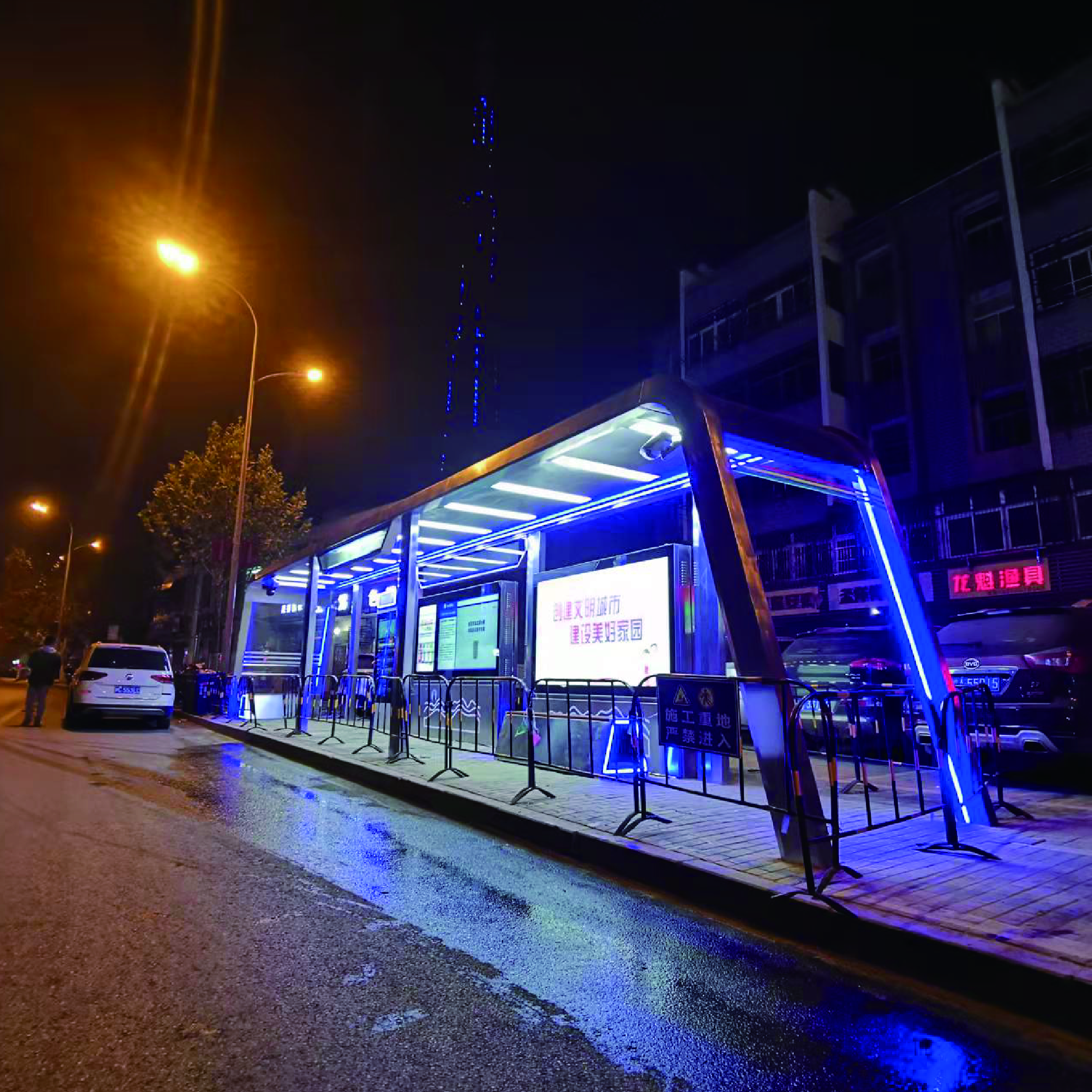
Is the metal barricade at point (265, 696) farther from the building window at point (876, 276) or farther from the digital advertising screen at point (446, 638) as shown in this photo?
the building window at point (876, 276)

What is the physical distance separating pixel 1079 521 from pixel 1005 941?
66.1 ft

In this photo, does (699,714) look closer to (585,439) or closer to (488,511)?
(585,439)

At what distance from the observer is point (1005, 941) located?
349 centimetres

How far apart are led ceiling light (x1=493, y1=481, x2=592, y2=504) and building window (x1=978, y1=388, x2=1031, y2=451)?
1739 centimetres

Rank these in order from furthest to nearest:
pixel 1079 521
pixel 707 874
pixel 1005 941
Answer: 1. pixel 1079 521
2. pixel 707 874
3. pixel 1005 941

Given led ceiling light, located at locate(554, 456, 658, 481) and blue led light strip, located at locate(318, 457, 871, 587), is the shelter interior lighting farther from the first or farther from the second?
led ceiling light, located at locate(554, 456, 658, 481)

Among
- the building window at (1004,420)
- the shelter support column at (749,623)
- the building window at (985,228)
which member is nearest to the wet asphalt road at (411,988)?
the shelter support column at (749,623)

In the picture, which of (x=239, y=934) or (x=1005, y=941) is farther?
(x=239, y=934)

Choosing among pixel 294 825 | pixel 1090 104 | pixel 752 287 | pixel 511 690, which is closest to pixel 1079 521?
pixel 1090 104

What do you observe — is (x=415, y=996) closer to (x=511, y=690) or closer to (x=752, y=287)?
→ (x=511, y=690)

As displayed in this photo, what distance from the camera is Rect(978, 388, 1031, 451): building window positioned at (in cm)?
2153

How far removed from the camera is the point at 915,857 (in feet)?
16.8

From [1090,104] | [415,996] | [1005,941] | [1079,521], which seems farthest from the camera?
[1090,104]

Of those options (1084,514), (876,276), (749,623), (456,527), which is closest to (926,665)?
(749,623)
